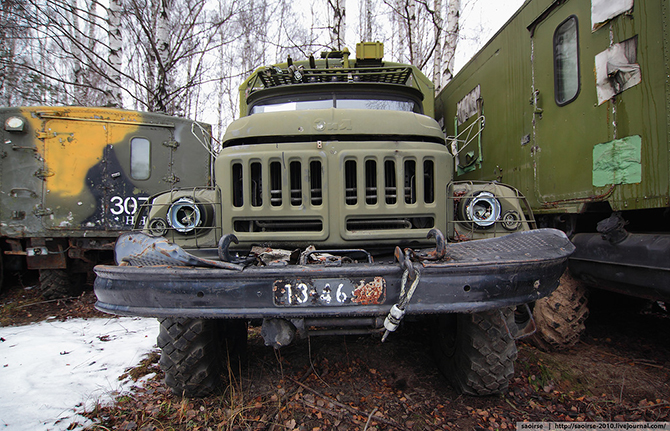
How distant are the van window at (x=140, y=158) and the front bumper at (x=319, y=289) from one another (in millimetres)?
4875

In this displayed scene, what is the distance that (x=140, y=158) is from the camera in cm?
606

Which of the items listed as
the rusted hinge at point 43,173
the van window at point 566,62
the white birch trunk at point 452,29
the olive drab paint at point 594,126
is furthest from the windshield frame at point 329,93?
the white birch trunk at point 452,29

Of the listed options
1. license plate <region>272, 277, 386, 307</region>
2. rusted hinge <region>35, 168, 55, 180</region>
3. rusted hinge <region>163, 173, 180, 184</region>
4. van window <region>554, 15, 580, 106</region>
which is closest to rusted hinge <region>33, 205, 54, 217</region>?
rusted hinge <region>35, 168, 55, 180</region>

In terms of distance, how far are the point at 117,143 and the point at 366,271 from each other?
5.91 metres

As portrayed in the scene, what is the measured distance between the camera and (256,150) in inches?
89.1

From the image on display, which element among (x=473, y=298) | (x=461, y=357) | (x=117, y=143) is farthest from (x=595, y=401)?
(x=117, y=143)

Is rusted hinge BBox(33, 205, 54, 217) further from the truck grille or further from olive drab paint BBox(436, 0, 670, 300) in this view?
olive drab paint BBox(436, 0, 670, 300)

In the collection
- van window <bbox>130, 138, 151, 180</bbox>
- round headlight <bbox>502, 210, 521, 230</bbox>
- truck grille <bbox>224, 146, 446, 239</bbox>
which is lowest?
round headlight <bbox>502, 210, 521, 230</bbox>

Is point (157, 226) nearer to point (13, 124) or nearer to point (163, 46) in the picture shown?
point (13, 124)

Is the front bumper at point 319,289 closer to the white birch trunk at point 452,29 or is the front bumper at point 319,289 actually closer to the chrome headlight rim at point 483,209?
the chrome headlight rim at point 483,209

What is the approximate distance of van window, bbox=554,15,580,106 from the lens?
3.36m

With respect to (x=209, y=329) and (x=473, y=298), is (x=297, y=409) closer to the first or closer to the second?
(x=209, y=329)

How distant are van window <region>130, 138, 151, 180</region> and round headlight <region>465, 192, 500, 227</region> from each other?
18.6ft

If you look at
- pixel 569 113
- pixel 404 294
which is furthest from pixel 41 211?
pixel 569 113
